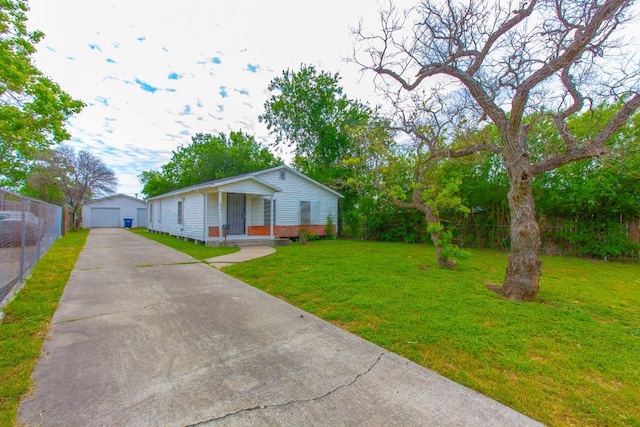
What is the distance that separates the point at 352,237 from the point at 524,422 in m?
15.1

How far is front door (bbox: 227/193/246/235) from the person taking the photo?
543 inches

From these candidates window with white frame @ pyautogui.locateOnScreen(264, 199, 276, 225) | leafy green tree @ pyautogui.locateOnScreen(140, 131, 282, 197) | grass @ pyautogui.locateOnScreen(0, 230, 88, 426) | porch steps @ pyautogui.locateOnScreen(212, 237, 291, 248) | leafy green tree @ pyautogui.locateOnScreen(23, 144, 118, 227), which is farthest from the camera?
leafy green tree @ pyautogui.locateOnScreen(140, 131, 282, 197)

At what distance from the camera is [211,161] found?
24.2 meters

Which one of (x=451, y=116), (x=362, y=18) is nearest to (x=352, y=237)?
(x=451, y=116)

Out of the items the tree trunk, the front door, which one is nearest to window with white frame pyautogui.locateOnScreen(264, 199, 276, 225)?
the front door

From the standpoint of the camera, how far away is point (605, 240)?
9180 millimetres

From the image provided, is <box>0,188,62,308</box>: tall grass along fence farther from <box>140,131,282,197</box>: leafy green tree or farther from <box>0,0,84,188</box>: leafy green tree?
<box>140,131,282,197</box>: leafy green tree

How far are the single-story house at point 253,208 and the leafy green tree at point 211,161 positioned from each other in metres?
7.67

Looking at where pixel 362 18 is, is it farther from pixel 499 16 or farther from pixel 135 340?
pixel 135 340

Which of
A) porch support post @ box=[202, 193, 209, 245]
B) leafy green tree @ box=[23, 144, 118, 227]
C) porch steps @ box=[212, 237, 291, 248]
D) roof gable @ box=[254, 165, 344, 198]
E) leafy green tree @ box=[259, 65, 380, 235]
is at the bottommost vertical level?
porch steps @ box=[212, 237, 291, 248]

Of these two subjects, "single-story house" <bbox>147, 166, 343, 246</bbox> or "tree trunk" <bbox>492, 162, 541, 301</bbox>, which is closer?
"tree trunk" <bbox>492, 162, 541, 301</bbox>

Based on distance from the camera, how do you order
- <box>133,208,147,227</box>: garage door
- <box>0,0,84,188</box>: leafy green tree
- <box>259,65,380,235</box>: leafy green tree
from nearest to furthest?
1. <box>0,0,84,188</box>: leafy green tree
2. <box>259,65,380,235</box>: leafy green tree
3. <box>133,208,147,227</box>: garage door

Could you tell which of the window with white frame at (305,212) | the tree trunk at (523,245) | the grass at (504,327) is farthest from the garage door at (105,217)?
the tree trunk at (523,245)

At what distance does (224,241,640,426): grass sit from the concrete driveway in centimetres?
33
